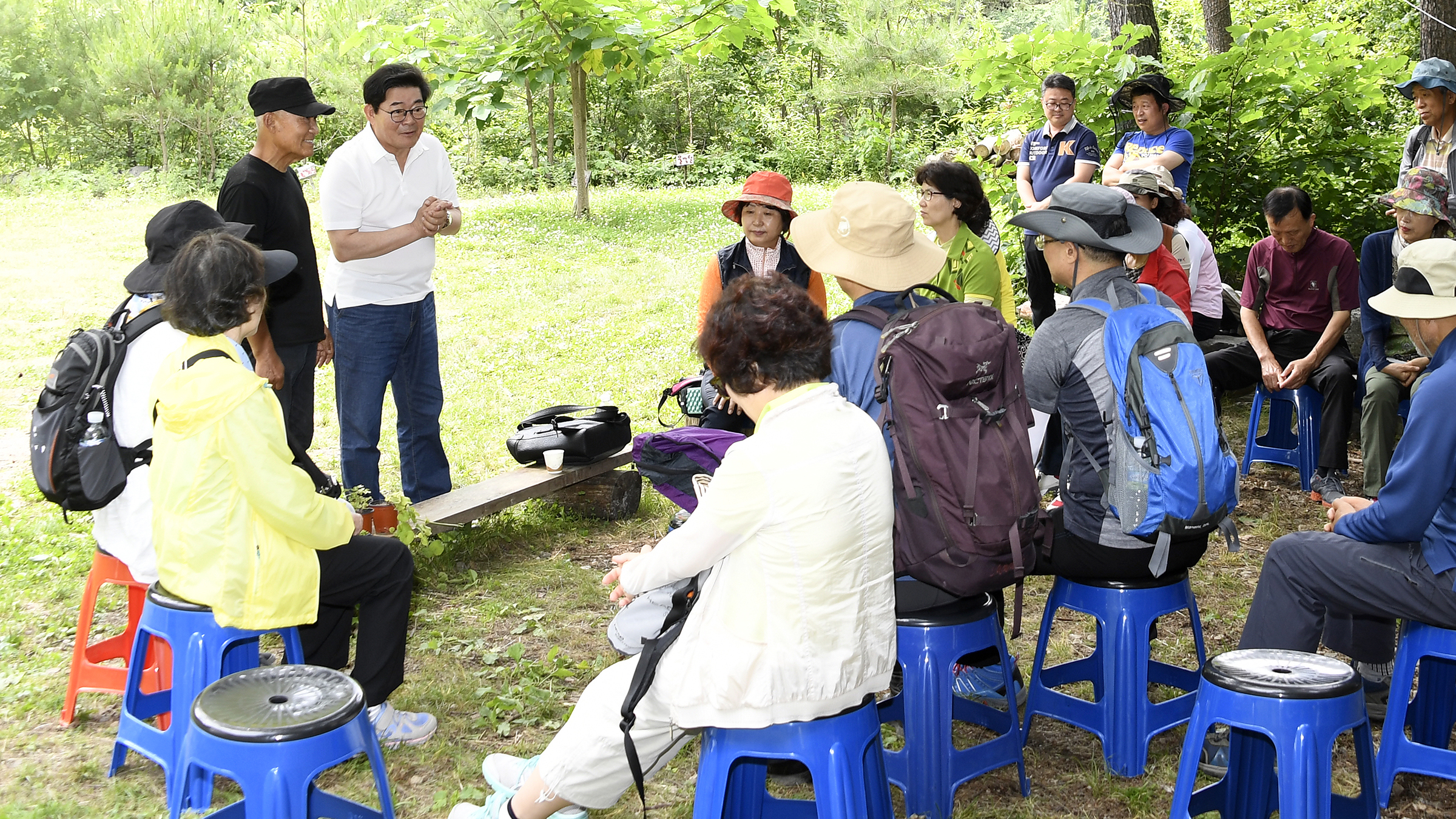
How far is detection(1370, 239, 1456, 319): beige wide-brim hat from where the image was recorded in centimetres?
278

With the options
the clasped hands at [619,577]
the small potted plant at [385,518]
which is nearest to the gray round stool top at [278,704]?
the clasped hands at [619,577]

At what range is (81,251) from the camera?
13.0 meters

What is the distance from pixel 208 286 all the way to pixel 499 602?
76.5 inches

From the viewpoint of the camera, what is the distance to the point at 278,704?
2.39 metres

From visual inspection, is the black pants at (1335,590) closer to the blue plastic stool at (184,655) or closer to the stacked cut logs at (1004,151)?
the blue plastic stool at (184,655)

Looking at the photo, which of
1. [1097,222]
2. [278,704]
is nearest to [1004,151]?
[1097,222]

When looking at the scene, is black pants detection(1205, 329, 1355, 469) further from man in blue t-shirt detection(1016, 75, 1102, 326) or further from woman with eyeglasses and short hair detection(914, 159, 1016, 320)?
woman with eyeglasses and short hair detection(914, 159, 1016, 320)

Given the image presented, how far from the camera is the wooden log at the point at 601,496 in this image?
5.22m

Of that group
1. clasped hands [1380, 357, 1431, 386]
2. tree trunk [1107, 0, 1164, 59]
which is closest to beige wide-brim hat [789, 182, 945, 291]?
clasped hands [1380, 357, 1431, 386]

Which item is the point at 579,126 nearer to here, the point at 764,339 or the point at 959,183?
the point at 959,183

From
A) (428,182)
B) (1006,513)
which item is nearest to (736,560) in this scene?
(1006,513)

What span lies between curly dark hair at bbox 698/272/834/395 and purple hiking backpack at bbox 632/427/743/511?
1155 millimetres

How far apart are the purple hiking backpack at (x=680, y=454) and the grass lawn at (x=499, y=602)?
0.73m

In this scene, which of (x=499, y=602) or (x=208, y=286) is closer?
Answer: (x=208, y=286)
